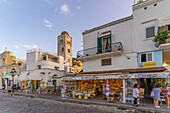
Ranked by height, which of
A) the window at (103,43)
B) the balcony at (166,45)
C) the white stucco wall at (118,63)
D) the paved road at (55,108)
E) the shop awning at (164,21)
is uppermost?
the shop awning at (164,21)

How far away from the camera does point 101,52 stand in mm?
13820

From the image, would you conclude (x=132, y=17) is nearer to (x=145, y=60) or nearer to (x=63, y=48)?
(x=145, y=60)

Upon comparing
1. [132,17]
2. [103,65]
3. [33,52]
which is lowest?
[103,65]

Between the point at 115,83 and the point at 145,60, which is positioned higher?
the point at 145,60

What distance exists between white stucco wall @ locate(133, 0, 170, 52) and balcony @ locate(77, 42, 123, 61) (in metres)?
2.06

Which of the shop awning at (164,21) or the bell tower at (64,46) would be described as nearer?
the shop awning at (164,21)

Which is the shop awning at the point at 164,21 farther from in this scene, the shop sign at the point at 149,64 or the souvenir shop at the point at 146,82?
the souvenir shop at the point at 146,82

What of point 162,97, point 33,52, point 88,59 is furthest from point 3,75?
point 162,97

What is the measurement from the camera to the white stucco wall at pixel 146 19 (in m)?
10.6

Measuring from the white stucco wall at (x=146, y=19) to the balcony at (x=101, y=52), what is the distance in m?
2.06

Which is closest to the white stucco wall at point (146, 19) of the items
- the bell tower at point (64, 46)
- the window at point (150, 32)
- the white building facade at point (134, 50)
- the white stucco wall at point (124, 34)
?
the white building facade at point (134, 50)

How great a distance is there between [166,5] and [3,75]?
34.3 m

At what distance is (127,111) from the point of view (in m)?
7.52

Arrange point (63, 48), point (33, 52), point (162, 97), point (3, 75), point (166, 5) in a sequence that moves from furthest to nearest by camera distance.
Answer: point (63, 48), point (3, 75), point (33, 52), point (166, 5), point (162, 97)
